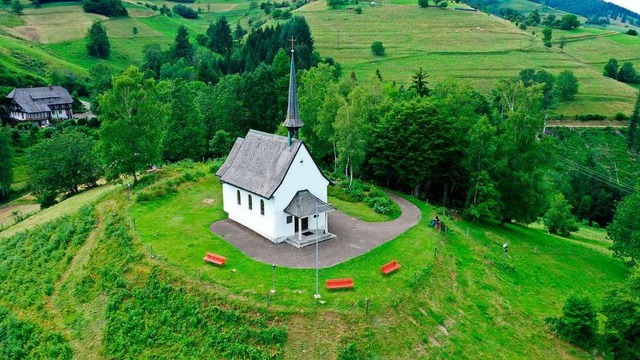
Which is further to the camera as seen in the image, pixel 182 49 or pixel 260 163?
pixel 182 49

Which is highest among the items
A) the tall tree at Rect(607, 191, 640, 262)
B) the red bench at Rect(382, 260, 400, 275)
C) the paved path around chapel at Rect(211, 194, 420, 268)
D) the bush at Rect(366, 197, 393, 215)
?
the red bench at Rect(382, 260, 400, 275)

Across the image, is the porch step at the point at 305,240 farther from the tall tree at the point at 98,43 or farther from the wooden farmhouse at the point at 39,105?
the tall tree at the point at 98,43

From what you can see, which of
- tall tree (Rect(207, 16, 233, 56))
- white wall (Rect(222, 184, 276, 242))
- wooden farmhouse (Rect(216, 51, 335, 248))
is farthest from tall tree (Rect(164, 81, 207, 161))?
tall tree (Rect(207, 16, 233, 56))

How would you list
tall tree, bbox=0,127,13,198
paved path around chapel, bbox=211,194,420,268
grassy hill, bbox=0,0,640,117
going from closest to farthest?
1. paved path around chapel, bbox=211,194,420,268
2. tall tree, bbox=0,127,13,198
3. grassy hill, bbox=0,0,640,117

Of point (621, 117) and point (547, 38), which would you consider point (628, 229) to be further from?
point (547, 38)

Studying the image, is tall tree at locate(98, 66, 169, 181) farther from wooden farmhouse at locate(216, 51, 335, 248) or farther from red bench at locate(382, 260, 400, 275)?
red bench at locate(382, 260, 400, 275)

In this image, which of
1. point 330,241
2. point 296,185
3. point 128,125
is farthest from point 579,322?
point 128,125

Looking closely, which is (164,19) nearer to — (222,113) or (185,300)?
(222,113)
